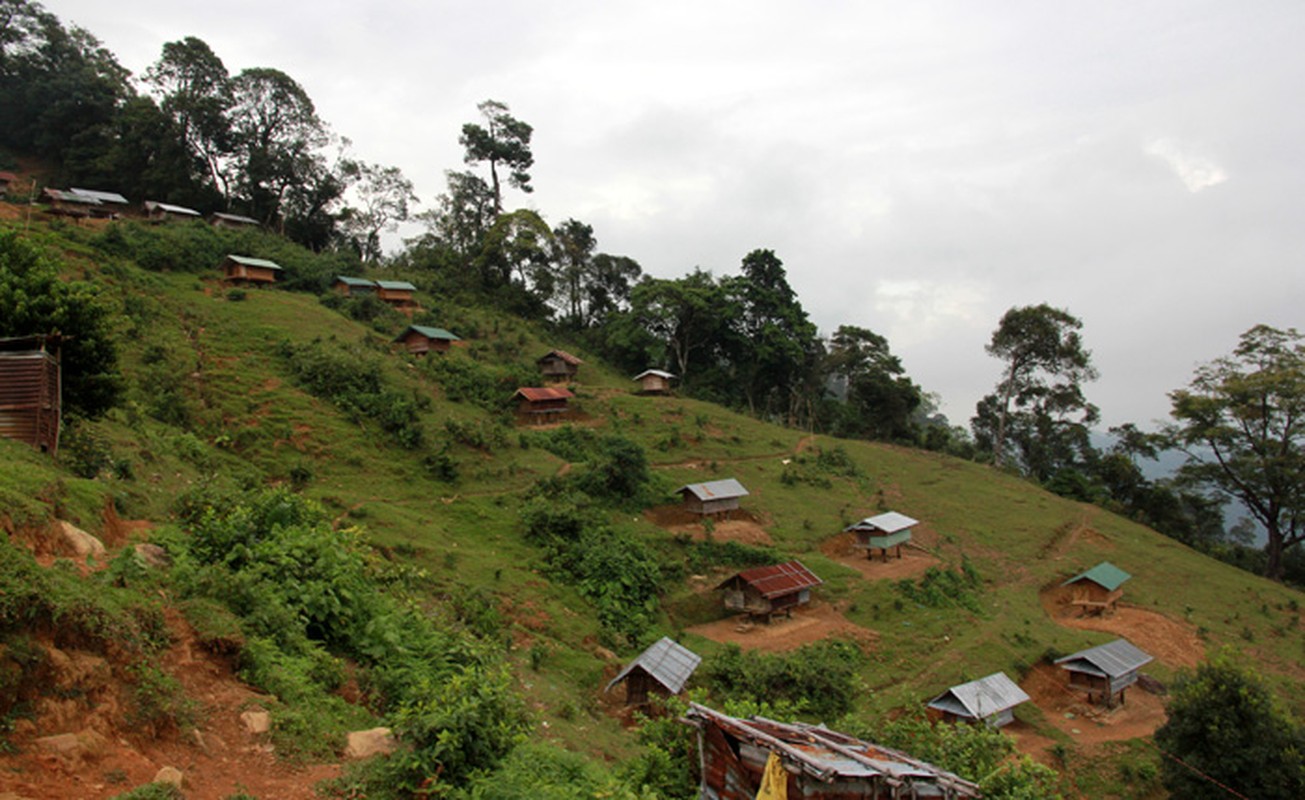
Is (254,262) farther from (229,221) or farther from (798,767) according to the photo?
(798,767)

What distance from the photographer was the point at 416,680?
991 cm

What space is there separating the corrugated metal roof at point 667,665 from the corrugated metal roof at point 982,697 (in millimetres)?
8595

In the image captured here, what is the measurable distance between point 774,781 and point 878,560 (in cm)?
2919

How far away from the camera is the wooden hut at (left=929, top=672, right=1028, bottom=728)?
20.8 meters

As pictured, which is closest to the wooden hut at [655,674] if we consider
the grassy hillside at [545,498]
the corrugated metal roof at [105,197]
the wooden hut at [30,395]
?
the grassy hillside at [545,498]

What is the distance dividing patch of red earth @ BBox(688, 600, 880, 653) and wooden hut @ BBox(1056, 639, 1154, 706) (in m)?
7.17

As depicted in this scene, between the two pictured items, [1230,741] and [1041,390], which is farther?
[1041,390]

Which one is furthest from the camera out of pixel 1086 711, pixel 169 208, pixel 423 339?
Result: pixel 169 208

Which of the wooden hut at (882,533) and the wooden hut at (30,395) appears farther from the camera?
the wooden hut at (882,533)

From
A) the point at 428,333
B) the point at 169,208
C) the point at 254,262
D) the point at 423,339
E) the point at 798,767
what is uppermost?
the point at 169,208

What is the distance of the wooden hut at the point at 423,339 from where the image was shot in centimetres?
4656

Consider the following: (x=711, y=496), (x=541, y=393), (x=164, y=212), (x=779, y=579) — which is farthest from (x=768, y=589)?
(x=164, y=212)

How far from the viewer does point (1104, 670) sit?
920 inches

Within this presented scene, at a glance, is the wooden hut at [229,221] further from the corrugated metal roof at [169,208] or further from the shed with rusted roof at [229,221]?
the corrugated metal roof at [169,208]
